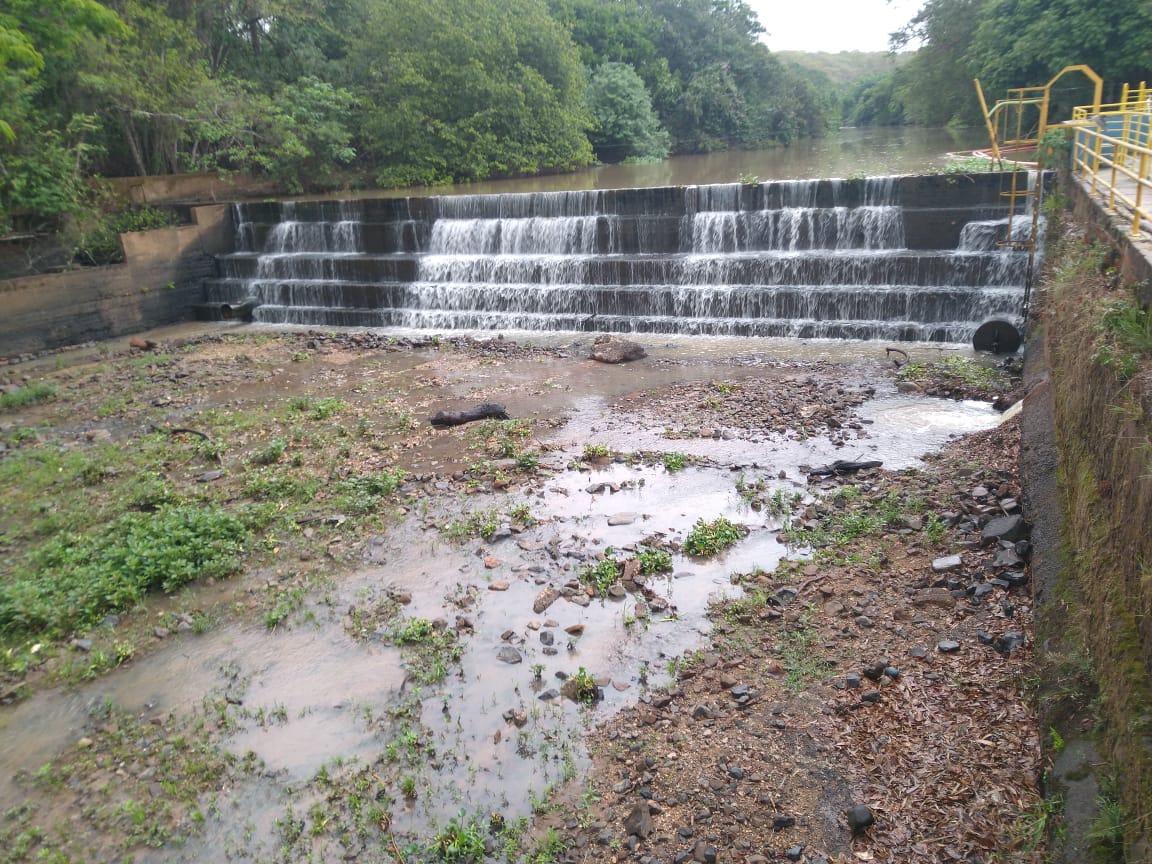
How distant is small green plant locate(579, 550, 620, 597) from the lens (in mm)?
6141

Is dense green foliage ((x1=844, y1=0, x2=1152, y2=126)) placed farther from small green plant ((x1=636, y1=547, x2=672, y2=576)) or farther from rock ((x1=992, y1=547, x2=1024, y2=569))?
small green plant ((x1=636, y1=547, x2=672, y2=576))

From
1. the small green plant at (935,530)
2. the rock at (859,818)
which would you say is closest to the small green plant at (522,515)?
the small green plant at (935,530)

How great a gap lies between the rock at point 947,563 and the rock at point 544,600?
274 centimetres

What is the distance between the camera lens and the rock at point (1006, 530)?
19.0 feet

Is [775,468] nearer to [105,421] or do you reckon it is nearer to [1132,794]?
[1132,794]

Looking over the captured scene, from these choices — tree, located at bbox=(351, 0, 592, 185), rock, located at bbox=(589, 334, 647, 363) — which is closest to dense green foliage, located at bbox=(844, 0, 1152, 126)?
tree, located at bbox=(351, 0, 592, 185)

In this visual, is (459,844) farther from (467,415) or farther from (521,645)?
(467,415)

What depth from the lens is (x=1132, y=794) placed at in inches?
114

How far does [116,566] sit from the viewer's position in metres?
6.56

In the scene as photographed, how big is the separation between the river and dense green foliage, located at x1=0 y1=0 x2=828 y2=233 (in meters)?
1.58

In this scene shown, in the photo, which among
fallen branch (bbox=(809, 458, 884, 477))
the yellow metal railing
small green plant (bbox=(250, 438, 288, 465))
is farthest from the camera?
small green plant (bbox=(250, 438, 288, 465))

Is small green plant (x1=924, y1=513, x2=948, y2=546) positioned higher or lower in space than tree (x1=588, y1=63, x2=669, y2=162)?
lower

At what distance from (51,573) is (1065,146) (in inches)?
615

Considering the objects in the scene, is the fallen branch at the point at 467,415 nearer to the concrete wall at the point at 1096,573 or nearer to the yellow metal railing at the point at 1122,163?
the concrete wall at the point at 1096,573
